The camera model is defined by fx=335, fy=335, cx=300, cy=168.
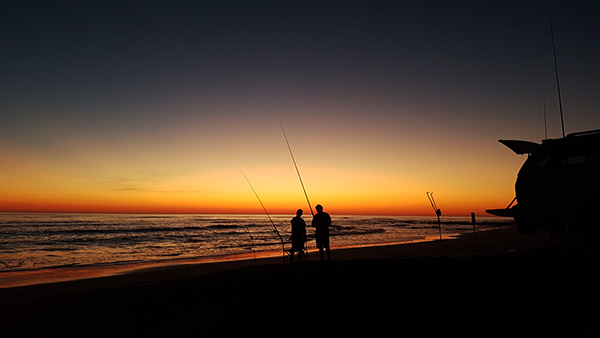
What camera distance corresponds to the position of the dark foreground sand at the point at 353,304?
4.25m

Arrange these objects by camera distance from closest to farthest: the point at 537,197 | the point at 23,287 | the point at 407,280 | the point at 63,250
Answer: the point at 407,280 < the point at 537,197 < the point at 23,287 < the point at 63,250

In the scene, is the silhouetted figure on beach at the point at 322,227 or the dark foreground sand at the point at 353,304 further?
the silhouetted figure on beach at the point at 322,227

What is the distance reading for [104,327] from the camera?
5.14m

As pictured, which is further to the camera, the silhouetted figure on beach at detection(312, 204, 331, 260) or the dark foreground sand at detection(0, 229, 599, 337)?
the silhouetted figure on beach at detection(312, 204, 331, 260)

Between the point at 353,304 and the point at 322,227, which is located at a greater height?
the point at 322,227

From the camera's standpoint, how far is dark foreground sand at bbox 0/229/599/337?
4254 mm

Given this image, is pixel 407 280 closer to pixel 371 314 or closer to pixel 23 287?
pixel 371 314

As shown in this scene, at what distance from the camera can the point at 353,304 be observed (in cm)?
533

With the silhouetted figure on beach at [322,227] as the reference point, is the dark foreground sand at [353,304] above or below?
below

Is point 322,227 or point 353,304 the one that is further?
point 322,227

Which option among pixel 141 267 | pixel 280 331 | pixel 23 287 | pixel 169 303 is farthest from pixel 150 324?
pixel 141 267

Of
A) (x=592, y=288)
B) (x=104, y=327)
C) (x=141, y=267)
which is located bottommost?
(x=141, y=267)

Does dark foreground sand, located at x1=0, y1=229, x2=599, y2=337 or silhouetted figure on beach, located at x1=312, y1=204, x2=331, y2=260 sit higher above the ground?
silhouetted figure on beach, located at x1=312, y1=204, x2=331, y2=260

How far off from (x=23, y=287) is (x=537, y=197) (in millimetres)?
14635
